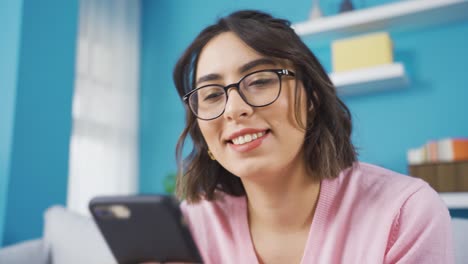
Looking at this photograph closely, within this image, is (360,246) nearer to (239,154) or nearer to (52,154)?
(239,154)

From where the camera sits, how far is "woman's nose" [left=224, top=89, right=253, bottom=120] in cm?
91

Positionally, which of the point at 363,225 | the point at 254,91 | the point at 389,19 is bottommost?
the point at 363,225

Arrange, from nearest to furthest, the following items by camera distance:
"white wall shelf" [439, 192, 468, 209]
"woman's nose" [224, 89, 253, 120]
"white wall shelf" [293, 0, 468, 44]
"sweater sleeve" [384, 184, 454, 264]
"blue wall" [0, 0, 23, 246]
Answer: "sweater sleeve" [384, 184, 454, 264], "woman's nose" [224, 89, 253, 120], "blue wall" [0, 0, 23, 246], "white wall shelf" [439, 192, 468, 209], "white wall shelf" [293, 0, 468, 44]

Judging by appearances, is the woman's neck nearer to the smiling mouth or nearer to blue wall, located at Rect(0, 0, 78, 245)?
the smiling mouth

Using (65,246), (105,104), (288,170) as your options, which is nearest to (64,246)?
(65,246)

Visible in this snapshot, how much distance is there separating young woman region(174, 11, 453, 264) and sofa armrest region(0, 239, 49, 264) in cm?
70

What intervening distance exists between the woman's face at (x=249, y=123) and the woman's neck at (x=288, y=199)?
55 millimetres

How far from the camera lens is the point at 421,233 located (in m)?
0.83

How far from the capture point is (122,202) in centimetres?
69

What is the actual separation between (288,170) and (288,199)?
73mm

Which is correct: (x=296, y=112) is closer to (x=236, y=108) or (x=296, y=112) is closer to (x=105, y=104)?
(x=236, y=108)

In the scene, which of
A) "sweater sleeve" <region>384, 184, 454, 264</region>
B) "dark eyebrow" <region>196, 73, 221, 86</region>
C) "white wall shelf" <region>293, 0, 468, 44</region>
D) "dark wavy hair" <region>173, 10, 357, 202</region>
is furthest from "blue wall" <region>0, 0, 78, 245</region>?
"sweater sleeve" <region>384, 184, 454, 264</region>

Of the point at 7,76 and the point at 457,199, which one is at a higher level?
the point at 7,76

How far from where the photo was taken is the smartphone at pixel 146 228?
67 centimetres
